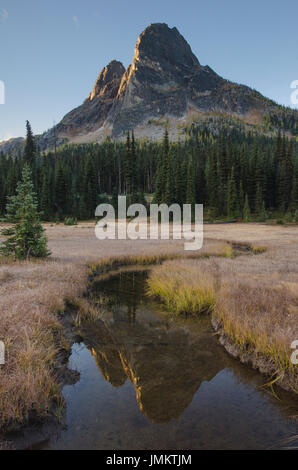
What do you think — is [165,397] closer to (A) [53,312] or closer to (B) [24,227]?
→ (A) [53,312]

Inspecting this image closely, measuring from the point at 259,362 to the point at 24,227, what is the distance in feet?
51.2

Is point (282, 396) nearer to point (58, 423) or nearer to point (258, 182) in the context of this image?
point (58, 423)

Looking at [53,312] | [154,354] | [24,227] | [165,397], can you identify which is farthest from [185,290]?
[24,227]

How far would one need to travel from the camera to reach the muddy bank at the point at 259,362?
636cm

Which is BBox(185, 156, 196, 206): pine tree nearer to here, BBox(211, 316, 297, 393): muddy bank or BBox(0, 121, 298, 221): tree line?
BBox(0, 121, 298, 221): tree line

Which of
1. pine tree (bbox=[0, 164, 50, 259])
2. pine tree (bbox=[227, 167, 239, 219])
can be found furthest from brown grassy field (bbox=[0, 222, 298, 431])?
pine tree (bbox=[227, 167, 239, 219])

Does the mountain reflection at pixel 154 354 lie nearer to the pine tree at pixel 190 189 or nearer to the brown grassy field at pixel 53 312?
the brown grassy field at pixel 53 312

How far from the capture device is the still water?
4.93 metres

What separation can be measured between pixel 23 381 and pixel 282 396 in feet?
18.0

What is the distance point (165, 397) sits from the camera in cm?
616

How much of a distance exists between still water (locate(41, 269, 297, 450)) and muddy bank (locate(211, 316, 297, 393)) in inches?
7.9

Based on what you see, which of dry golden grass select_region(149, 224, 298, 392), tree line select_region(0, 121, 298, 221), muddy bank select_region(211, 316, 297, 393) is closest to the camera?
muddy bank select_region(211, 316, 297, 393)

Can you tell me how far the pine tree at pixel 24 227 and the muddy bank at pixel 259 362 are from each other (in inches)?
552
